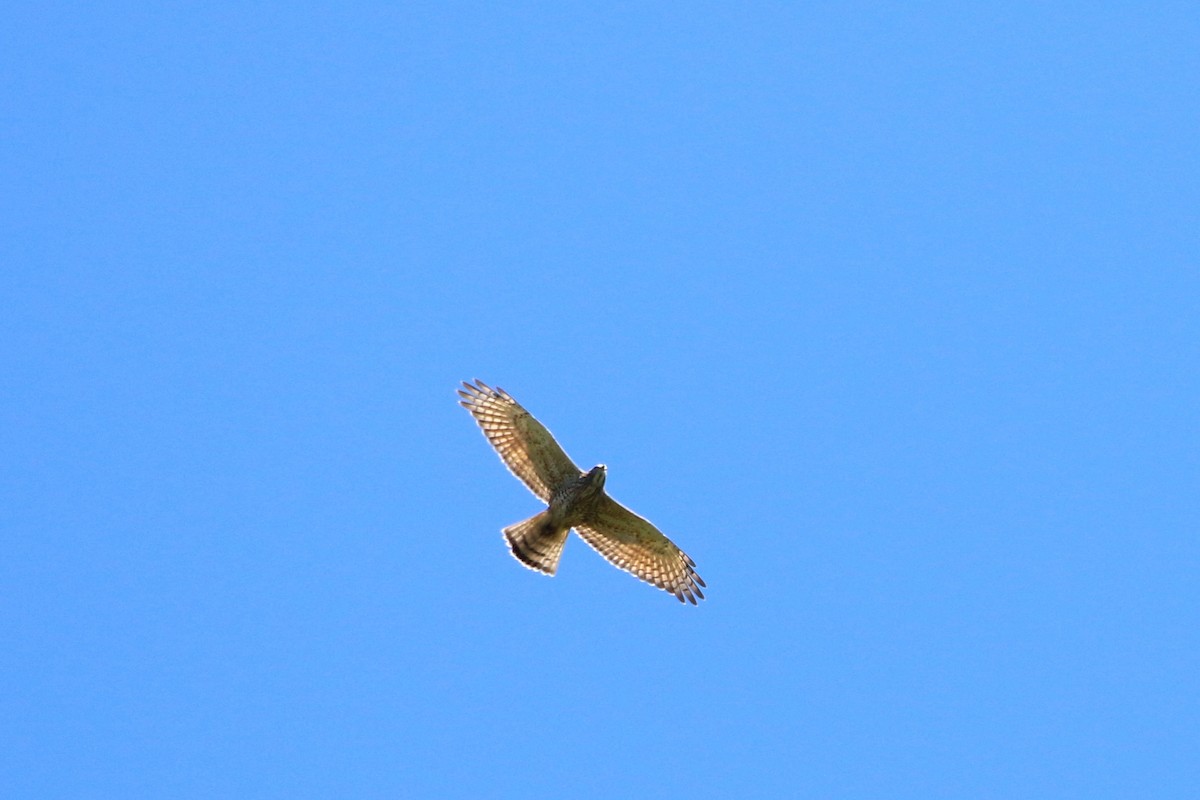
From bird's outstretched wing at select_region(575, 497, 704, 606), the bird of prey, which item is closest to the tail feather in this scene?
the bird of prey

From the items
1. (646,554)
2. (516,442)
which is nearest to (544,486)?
(516,442)

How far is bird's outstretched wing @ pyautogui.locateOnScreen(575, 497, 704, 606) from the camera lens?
58.4ft

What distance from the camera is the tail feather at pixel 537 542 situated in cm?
1708

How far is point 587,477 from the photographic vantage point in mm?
16828

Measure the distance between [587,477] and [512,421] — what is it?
1156mm

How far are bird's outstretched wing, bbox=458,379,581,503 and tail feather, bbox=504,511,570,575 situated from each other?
1.10ft

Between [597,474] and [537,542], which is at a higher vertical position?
[597,474]

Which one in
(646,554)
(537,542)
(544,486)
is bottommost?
(537,542)

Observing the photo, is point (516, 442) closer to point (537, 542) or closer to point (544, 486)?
point (544, 486)

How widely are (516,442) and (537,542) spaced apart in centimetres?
121

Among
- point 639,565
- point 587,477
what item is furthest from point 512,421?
point 639,565

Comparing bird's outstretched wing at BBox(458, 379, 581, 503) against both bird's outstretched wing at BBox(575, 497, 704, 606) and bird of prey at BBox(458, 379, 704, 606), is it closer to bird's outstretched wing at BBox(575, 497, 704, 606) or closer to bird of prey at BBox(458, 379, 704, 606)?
bird of prey at BBox(458, 379, 704, 606)

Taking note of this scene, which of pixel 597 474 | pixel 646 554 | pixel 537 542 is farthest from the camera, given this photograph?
pixel 646 554

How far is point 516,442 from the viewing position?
56.9 feet
